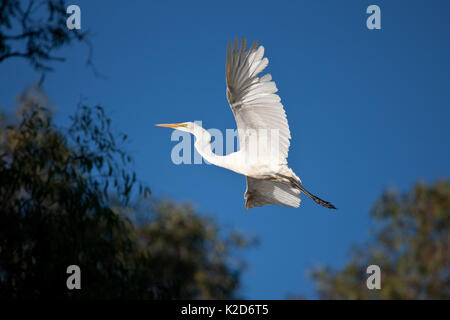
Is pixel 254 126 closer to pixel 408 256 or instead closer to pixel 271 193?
pixel 271 193

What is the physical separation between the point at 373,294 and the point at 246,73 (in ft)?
25.0

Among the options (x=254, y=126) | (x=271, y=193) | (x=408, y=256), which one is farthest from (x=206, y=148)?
(x=408, y=256)

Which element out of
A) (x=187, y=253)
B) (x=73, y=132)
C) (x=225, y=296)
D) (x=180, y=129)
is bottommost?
(x=225, y=296)

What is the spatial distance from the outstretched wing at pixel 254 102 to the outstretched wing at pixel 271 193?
1.49 feet

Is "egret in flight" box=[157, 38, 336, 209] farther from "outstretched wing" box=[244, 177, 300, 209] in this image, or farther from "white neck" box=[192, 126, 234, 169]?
"outstretched wing" box=[244, 177, 300, 209]

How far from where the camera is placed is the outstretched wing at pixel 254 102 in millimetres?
3854

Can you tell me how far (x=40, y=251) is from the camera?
5324 millimetres

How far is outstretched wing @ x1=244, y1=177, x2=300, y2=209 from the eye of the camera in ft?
15.2

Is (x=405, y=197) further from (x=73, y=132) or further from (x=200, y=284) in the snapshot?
(x=73, y=132)

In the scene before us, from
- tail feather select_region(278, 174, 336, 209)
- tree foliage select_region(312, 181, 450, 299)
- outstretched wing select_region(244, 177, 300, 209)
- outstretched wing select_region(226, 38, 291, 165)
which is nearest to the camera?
outstretched wing select_region(226, 38, 291, 165)

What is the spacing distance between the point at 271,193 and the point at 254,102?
992 millimetres

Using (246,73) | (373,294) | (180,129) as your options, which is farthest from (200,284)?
(246,73)

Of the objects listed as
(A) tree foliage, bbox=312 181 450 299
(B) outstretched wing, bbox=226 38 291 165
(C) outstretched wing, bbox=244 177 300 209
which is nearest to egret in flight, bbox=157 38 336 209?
(B) outstretched wing, bbox=226 38 291 165

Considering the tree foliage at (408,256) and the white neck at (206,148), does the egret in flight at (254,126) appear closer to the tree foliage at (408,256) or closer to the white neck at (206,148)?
the white neck at (206,148)
